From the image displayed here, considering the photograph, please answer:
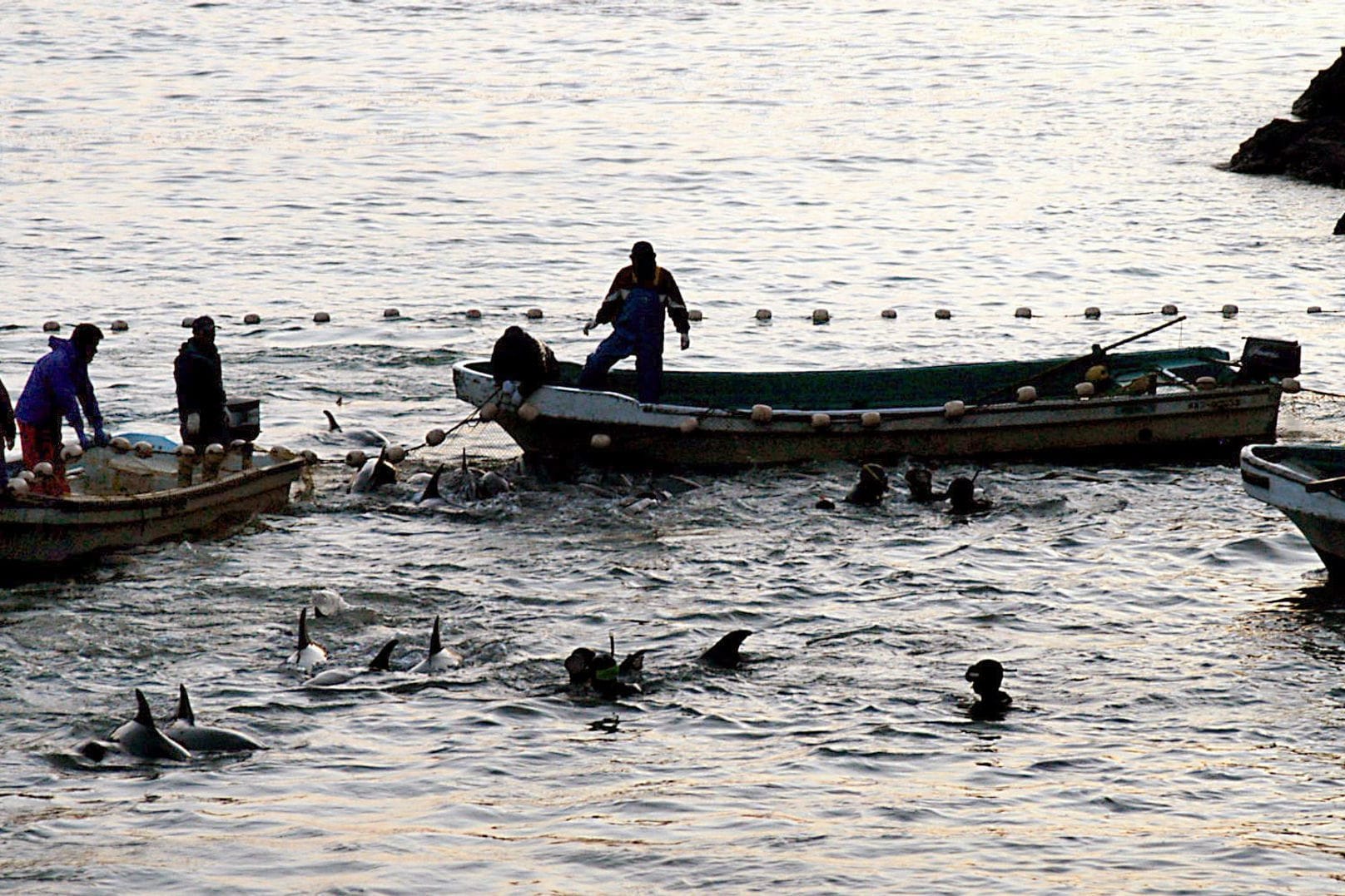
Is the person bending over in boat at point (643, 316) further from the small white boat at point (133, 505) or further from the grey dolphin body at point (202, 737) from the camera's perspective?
the grey dolphin body at point (202, 737)

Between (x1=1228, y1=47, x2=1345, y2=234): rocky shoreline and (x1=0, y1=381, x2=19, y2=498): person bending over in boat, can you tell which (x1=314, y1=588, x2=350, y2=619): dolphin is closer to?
(x1=0, y1=381, x2=19, y2=498): person bending over in boat

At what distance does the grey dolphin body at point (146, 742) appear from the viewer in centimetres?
1063

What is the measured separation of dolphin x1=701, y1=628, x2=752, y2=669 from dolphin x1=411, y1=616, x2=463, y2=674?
1544mm

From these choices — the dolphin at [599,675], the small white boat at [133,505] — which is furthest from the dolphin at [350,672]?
the small white boat at [133,505]

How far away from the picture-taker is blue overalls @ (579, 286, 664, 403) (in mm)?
15883

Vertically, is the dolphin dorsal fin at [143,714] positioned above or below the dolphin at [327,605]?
below

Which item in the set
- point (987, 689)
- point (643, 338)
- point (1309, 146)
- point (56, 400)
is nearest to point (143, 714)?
point (56, 400)

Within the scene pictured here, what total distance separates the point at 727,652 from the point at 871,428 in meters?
4.13

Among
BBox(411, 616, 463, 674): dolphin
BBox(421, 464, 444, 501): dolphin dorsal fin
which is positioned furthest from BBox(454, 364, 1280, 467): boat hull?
BBox(411, 616, 463, 674): dolphin

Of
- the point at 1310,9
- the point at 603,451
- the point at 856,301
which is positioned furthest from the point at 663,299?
the point at 1310,9

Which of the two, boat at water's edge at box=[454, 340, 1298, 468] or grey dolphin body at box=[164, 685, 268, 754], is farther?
boat at water's edge at box=[454, 340, 1298, 468]

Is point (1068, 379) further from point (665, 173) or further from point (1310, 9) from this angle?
point (1310, 9)

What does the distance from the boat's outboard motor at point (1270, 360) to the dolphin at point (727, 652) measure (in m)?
6.34

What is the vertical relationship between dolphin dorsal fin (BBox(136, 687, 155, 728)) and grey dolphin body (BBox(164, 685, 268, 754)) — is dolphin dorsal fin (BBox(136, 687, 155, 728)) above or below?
above
